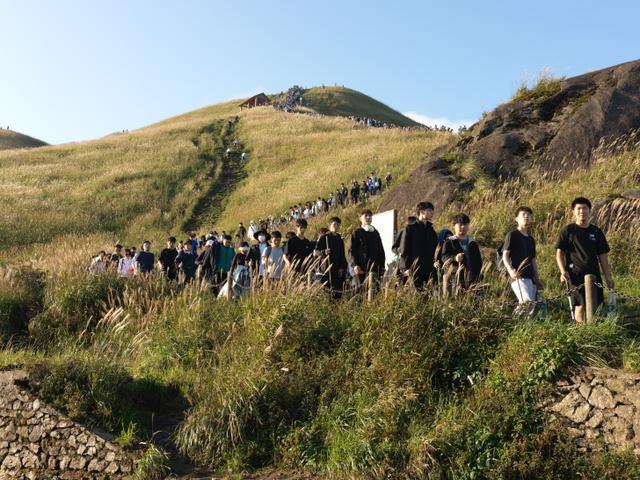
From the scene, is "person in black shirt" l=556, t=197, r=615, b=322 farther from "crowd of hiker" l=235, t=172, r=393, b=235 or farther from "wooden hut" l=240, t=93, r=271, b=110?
"wooden hut" l=240, t=93, r=271, b=110

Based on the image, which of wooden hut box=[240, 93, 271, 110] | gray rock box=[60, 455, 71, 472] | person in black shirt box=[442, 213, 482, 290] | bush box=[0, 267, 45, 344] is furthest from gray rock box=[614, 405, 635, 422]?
wooden hut box=[240, 93, 271, 110]

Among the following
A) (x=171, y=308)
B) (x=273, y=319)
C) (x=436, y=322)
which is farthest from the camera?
(x=171, y=308)

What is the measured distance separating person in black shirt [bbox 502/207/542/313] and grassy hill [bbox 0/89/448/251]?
952 inches

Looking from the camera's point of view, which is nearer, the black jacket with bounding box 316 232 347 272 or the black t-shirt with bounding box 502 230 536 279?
the black t-shirt with bounding box 502 230 536 279

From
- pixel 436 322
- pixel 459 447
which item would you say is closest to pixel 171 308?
pixel 436 322

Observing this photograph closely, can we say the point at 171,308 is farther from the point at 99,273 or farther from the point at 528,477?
the point at 528,477

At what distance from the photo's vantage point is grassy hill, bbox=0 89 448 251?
36.6 m

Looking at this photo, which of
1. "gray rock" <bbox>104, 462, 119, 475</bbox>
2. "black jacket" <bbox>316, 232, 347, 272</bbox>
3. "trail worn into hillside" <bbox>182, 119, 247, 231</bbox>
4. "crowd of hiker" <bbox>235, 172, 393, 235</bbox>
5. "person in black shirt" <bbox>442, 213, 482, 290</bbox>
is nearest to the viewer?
"gray rock" <bbox>104, 462, 119, 475</bbox>

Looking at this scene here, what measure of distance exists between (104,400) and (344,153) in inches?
1524

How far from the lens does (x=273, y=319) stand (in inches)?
326

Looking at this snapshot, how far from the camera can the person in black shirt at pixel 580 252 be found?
7.90 meters

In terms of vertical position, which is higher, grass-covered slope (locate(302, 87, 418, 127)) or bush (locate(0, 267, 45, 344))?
grass-covered slope (locate(302, 87, 418, 127))

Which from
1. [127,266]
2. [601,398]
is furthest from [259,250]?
[601,398]

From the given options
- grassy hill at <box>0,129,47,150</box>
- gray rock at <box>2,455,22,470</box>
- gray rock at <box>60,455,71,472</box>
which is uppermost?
grassy hill at <box>0,129,47,150</box>
